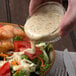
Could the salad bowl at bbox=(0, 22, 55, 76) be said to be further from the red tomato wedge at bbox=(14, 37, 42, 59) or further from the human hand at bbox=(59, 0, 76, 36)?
the human hand at bbox=(59, 0, 76, 36)

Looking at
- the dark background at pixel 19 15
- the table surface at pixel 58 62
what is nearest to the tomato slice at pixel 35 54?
the table surface at pixel 58 62

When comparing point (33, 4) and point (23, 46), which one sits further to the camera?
point (23, 46)

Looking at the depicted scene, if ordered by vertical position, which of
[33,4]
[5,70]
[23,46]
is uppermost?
[33,4]

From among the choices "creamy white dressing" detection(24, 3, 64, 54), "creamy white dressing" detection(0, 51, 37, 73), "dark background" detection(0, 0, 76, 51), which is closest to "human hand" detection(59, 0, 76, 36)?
"creamy white dressing" detection(24, 3, 64, 54)

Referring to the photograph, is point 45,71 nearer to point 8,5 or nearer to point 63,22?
point 63,22

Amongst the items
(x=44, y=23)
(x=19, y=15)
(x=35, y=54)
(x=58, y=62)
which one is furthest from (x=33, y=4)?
(x=19, y=15)

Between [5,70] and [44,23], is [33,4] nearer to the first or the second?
[44,23]
